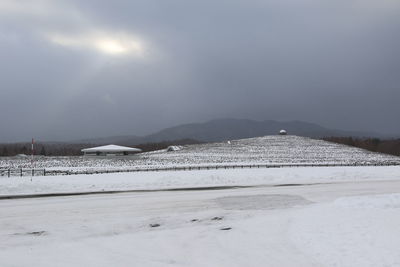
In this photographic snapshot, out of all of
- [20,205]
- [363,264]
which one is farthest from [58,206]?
[363,264]

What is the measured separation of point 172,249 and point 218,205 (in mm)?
6754

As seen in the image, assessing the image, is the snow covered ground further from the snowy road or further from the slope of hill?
the slope of hill

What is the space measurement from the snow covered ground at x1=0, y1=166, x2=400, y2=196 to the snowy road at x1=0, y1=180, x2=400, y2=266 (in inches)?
239

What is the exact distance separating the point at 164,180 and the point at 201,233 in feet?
53.1

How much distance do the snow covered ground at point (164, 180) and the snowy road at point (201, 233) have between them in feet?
19.9

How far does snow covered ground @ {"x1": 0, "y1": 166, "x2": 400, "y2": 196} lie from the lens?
21672 millimetres

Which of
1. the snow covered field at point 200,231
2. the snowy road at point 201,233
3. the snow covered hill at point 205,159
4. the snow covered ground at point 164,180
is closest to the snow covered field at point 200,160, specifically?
the snow covered hill at point 205,159

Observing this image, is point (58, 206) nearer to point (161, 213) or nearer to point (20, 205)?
point (20, 205)

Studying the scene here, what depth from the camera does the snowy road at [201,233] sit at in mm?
7840

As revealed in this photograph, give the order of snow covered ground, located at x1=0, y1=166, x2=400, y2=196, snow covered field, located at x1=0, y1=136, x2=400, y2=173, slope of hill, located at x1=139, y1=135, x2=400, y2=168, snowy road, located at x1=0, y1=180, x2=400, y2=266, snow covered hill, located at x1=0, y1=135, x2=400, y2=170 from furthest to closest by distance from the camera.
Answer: slope of hill, located at x1=139, y1=135, x2=400, y2=168 < snow covered hill, located at x1=0, y1=135, x2=400, y2=170 < snow covered field, located at x1=0, y1=136, x2=400, y2=173 < snow covered ground, located at x1=0, y1=166, x2=400, y2=196 < snowy road, located at x1=0, y1=180, x2=400, y2=266

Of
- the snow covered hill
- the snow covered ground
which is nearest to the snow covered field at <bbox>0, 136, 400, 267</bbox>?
the snow covered ground

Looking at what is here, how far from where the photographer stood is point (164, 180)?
26.2 metres

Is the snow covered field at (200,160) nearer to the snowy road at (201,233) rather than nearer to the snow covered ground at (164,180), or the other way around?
the snow covered ground at (164,180)

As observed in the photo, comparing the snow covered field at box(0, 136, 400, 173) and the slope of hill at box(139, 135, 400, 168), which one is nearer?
the snow covered field at box(0, 136, 400, 173)
